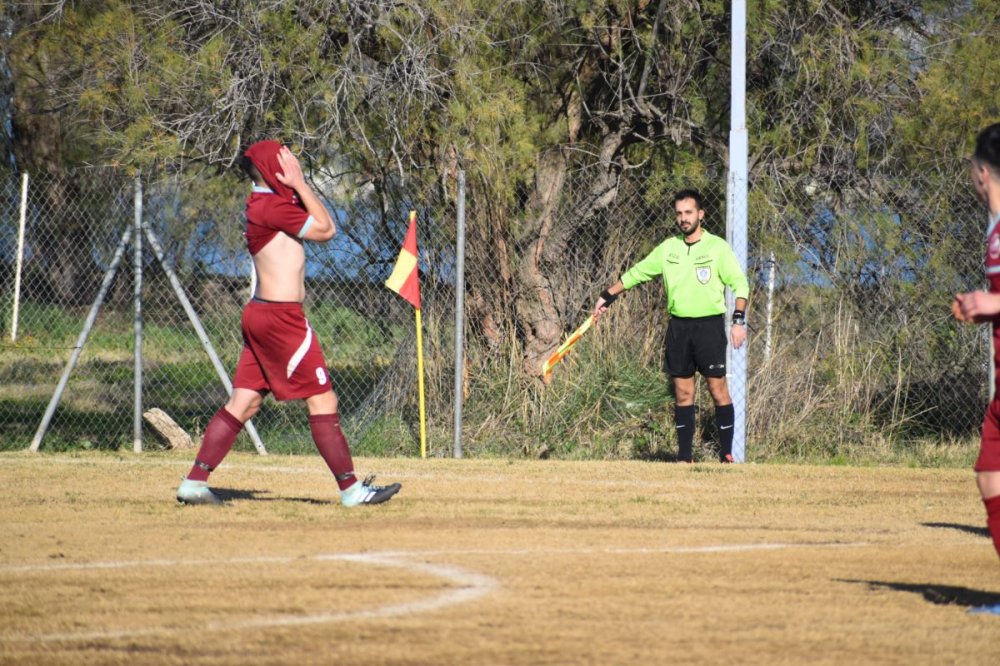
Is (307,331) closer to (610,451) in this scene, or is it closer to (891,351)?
(610,451)

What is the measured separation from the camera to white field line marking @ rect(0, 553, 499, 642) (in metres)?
4.18

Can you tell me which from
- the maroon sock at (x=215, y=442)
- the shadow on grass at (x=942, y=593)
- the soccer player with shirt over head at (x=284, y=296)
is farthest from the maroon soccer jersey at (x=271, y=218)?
the shadow on grass at (x=942, y=593)

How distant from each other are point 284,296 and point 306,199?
1.83 ft

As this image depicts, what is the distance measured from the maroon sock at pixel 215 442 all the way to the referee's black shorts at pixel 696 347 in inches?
188

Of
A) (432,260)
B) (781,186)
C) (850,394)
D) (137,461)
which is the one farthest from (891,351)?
(137,461)

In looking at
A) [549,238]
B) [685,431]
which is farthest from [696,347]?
[549,238]

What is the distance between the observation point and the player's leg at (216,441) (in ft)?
24.7

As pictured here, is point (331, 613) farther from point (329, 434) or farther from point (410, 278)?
point (410, 278)

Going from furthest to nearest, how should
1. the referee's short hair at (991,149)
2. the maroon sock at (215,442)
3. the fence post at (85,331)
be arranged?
1. the fence post at (85,331)
2. the maroon sock at (215,442)
3. the referee's short hair at (991,149)

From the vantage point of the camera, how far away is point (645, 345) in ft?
41.4

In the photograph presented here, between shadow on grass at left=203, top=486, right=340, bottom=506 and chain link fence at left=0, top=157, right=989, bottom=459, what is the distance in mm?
3846

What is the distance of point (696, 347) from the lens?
1120cm

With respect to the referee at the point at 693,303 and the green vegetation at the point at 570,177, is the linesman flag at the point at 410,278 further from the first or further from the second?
the referee at the point at 693,303

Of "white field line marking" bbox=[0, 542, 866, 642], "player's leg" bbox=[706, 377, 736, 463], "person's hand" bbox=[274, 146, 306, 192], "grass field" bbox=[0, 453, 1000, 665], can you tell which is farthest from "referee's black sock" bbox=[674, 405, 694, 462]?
"person's hand" bbox=[274, 146, 306, 192]
